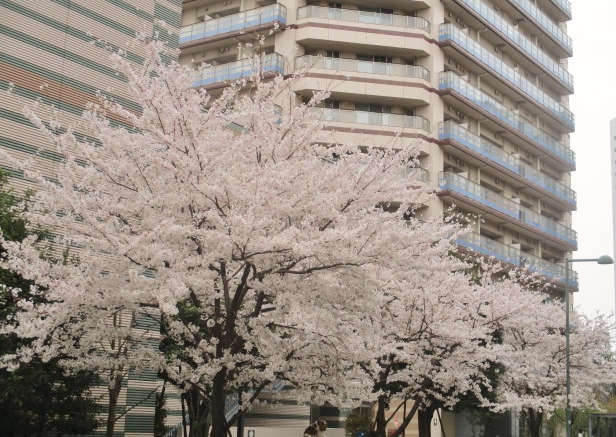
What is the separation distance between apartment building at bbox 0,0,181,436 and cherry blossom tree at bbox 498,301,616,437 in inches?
612

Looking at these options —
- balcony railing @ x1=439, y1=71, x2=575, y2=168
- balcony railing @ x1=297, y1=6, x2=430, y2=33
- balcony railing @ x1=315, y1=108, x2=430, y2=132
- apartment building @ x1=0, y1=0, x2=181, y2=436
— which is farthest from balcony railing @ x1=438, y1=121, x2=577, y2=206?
apartment building @ x1=0, y1=0, x2=181, y2=436

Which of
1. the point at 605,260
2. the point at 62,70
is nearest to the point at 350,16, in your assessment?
the point at 605,260

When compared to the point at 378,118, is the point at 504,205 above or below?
below

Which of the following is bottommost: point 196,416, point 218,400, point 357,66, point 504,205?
point 196,416

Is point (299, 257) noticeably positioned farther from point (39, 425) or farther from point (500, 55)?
point (500, 55)

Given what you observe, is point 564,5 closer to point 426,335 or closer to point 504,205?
point 504,205

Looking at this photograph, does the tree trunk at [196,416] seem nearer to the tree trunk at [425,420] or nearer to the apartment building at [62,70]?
the apartment building at [62,70]

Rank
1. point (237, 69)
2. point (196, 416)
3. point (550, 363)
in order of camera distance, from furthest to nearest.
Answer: point (237, 69), point (550, 363), point (196, 416)

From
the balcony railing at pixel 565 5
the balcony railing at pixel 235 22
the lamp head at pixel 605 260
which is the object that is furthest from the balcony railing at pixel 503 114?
the lamp head at pixel 605 260

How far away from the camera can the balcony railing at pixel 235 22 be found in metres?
51.5

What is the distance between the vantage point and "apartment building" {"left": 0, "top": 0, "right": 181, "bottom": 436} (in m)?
22.6

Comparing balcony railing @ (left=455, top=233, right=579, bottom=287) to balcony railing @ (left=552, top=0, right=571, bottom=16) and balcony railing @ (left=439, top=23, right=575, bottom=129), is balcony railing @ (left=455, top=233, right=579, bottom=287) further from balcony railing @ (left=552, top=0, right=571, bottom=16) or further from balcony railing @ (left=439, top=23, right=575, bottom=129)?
balcony railing @ (left=552, top=0, right=571, bottom=16)

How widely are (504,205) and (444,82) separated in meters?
10.5

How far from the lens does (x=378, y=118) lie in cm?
5031
